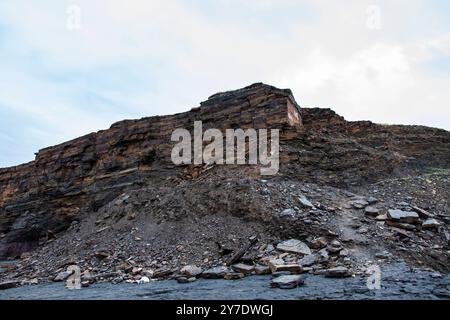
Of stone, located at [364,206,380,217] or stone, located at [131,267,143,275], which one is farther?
stone, located at [364,206,380,217]

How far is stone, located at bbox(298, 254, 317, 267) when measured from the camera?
927 centimetres

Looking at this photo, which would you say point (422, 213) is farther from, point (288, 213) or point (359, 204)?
point (288, 213)

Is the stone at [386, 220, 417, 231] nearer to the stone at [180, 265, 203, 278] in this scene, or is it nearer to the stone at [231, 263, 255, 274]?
the stone at [231, 263, 255, 274]

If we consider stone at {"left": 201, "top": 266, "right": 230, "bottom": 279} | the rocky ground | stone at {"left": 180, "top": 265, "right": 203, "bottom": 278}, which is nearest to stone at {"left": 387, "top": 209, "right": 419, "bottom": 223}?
the rocky ground

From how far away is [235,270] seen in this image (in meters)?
9.77

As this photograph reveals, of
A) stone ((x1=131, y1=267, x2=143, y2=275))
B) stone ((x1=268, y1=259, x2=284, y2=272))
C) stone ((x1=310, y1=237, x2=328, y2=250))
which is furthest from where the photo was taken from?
stone ((x1=131, y1=267, x2=143, y2=275))

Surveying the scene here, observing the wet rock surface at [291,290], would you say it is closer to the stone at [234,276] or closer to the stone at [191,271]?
the stone at [234,276]

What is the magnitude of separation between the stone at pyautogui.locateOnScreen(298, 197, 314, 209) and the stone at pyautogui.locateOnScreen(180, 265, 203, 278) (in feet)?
14.0

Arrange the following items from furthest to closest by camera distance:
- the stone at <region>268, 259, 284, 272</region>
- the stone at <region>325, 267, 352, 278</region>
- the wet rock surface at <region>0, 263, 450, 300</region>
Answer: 1. the stone at <region>268, 259, 284, 272</region>
2. the stone at <region>325, 267, 352, 278</region>
3. the wet rock surface at <region>0, 263, 450, 300</region>

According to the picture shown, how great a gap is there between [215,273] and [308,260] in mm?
2500

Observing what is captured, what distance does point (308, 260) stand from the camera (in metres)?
9.42

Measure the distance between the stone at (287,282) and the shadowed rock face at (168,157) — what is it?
741cm

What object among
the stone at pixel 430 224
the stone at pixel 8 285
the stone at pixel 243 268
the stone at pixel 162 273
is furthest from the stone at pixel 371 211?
the stone at pixel 8 285
